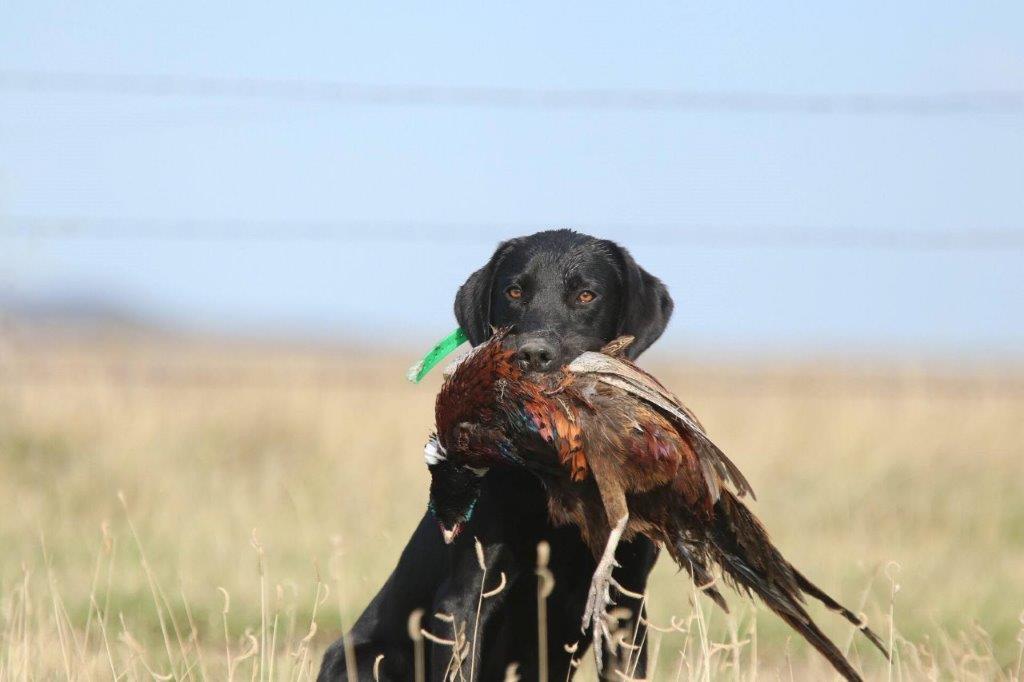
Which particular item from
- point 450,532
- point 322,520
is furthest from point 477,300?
point 322,520

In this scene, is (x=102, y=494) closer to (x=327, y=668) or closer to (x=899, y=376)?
(x=327, y=668)

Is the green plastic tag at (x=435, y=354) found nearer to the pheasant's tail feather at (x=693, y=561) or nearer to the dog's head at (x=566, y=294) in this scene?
the dog's head at (x=566, y=294)

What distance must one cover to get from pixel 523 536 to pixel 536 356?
58cm

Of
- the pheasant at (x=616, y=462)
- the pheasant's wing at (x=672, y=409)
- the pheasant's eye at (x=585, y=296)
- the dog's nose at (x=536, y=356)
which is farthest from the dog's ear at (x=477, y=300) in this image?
the pheasant's wing at (x=672, y=409)

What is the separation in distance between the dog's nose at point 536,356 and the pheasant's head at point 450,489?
324mm

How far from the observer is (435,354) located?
4066 millimetres

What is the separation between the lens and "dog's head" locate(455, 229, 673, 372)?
4.49 m

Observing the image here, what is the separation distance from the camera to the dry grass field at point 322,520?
4645mm

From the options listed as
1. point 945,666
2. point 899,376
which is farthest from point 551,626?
point 899,376

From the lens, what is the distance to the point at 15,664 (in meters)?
4.09

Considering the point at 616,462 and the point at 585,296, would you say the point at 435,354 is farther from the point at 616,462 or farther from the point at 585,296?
the point at 616,462

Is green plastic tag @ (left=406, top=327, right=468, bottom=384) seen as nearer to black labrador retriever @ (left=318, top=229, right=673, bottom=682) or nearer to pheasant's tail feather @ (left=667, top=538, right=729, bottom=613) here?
black labrador retriever @ (left=318, top=229, right=673, bottom=682)

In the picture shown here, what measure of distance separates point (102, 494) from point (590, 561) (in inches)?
199

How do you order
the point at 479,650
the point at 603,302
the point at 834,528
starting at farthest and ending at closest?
the point at 834,528 < the point at 603,302 < the point at 479,650
